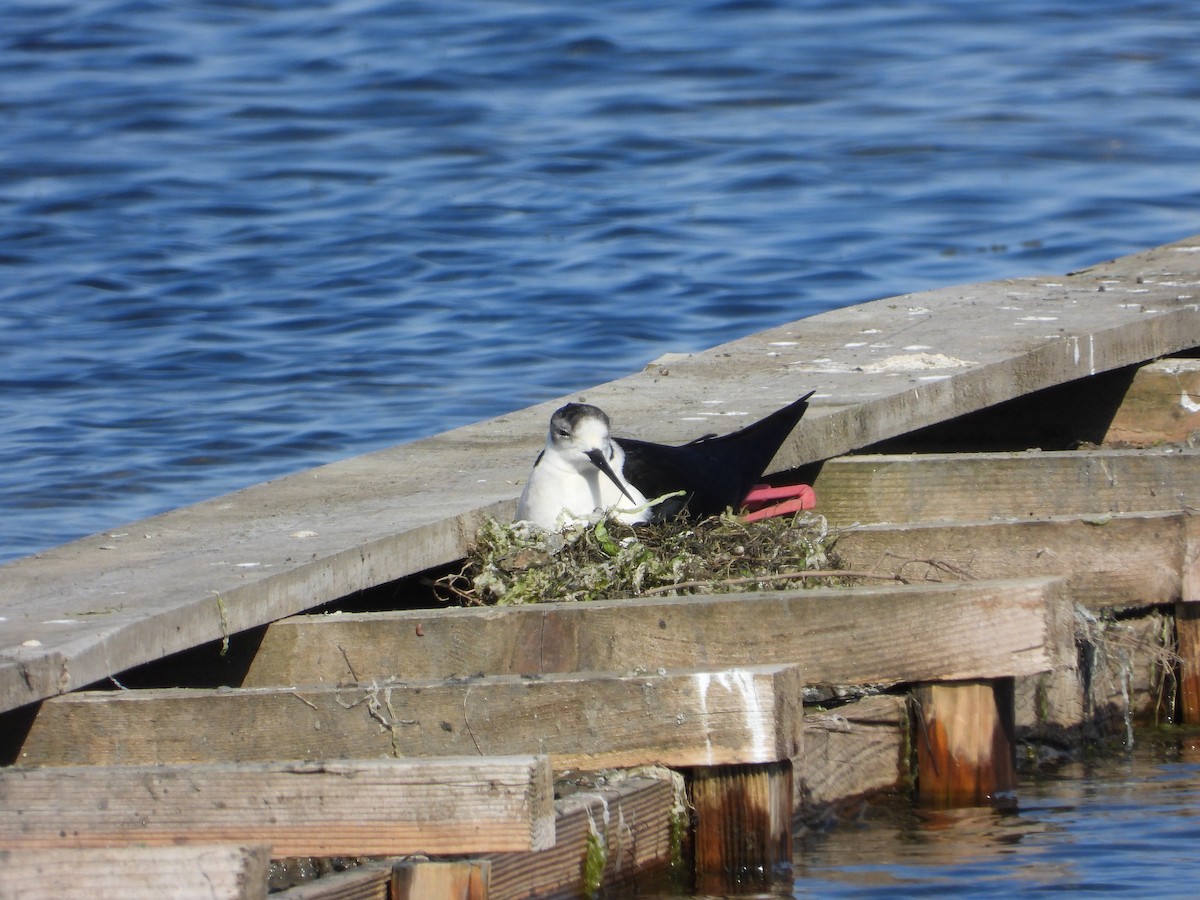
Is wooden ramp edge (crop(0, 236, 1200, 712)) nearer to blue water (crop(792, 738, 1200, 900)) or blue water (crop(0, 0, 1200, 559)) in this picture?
blue water (crop(792, 738, 1200, 900))

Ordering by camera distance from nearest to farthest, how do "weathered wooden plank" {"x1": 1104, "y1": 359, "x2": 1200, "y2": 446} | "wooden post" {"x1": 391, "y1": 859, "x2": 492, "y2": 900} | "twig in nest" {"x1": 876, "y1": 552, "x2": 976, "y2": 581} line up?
"wooden post" {"x1": 391, "y1": 859, "x2": 492, "y2": 900}
"twig in nest" {"x1": 876, "y1": 552, "x2": 976, "y2": 581}
"weathered wooden plank" {"x1": 1104, "y1": 359, "x2": 1200, "y2": 446}

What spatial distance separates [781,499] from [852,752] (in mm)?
1397

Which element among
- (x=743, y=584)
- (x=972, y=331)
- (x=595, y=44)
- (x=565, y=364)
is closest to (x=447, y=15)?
(x=595, y=44)

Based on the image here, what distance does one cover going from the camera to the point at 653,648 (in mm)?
4352

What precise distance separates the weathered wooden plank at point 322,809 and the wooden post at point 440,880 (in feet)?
0.11

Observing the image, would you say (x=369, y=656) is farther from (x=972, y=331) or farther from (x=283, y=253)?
(x=283, y=253)

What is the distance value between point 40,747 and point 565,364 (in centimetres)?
763

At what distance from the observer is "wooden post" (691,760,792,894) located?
13.1ft

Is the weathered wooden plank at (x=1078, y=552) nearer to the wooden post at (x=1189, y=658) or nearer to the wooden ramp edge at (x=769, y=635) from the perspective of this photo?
the wooden post at (x=1189, y=658)

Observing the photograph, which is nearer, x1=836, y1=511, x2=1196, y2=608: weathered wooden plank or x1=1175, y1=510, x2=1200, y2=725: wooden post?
x1=836, y1=511, x2=1196, y2=608: weathered wooden plank

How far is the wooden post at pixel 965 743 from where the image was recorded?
177 inches

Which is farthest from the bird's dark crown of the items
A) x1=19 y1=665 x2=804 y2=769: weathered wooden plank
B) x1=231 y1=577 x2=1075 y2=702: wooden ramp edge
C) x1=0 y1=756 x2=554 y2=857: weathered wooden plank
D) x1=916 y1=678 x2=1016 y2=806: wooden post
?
x1=0 y1=756 x2=554 y2=857: weathered wooden plank

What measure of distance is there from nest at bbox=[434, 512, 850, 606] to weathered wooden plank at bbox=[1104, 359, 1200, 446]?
2026 mm

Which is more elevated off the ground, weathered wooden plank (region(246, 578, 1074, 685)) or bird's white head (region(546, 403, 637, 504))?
bird's white head (region(546, 403, 637, 504))
